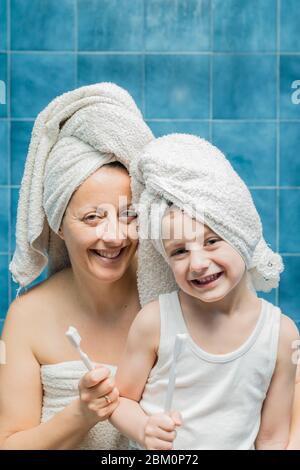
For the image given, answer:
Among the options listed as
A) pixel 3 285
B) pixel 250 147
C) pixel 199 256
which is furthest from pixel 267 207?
pixel 199 256

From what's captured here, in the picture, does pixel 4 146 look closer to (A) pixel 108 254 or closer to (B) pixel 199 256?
(A) pixel 108 254

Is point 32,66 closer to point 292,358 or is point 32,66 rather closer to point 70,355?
point 70,355

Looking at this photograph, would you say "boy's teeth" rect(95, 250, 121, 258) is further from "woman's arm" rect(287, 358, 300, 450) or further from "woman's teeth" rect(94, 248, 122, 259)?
"woman's arm" rect(287, 358, 300, 450)

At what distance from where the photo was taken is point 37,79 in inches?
81.5

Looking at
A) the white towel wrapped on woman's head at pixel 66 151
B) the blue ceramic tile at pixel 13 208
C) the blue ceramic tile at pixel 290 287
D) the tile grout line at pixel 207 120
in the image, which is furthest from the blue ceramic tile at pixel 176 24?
the white towel wrapped on woman's head at pixel 66 151

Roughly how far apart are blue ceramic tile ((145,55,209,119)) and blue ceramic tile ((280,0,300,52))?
0.78 ft

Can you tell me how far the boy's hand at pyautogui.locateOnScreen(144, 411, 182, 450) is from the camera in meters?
0.83

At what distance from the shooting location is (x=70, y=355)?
1.11 metres

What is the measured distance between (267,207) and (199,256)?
1.27 m

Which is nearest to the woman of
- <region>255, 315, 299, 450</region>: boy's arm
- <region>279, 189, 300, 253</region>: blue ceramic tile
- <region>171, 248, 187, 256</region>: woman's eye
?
<region>171, 248, 187, 256</region>: woman's eye

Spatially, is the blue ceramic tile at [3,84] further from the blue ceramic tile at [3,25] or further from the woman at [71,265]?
the woman at [71,265]
